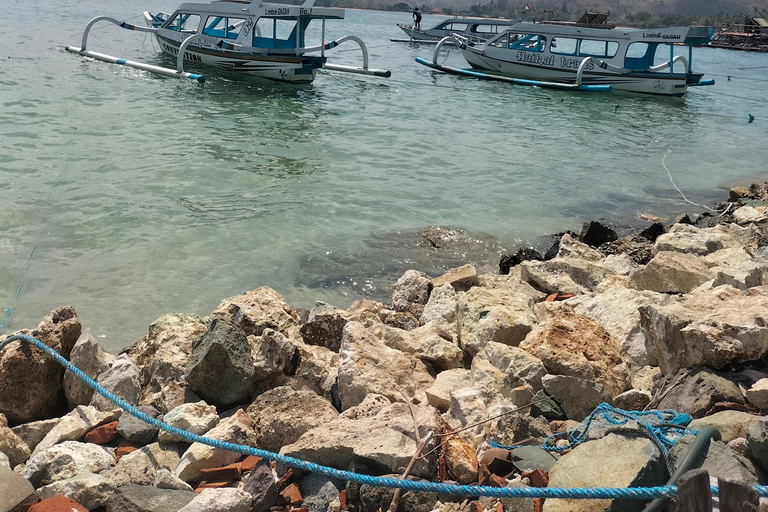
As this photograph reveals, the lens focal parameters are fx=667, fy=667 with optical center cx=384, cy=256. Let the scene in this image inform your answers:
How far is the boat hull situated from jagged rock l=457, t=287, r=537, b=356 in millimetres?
21061

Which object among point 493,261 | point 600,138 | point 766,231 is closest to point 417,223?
point 493,261

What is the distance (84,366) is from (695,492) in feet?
12.6

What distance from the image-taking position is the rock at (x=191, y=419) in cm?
367

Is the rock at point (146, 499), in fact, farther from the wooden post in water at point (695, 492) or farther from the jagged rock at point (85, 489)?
the wooden post in water at point (695, 492)

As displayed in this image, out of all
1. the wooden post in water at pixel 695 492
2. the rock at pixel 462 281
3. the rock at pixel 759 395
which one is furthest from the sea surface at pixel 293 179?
the wooden post in water at pixel 695 492

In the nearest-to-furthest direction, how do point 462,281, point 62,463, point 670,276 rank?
point 62,463, point 670,276, point 462,281

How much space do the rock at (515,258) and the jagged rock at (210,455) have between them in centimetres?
457

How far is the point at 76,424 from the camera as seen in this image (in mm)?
3783

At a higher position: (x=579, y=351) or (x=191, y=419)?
(x=579, y=351)

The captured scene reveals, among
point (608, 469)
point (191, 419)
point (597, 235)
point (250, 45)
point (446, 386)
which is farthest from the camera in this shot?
point (250, 45)

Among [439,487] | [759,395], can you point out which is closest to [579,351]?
[759,395]

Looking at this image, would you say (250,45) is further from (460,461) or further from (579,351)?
(460,461)

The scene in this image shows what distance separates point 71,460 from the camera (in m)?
3.38

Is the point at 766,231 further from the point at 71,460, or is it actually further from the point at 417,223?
the point at 71,460
